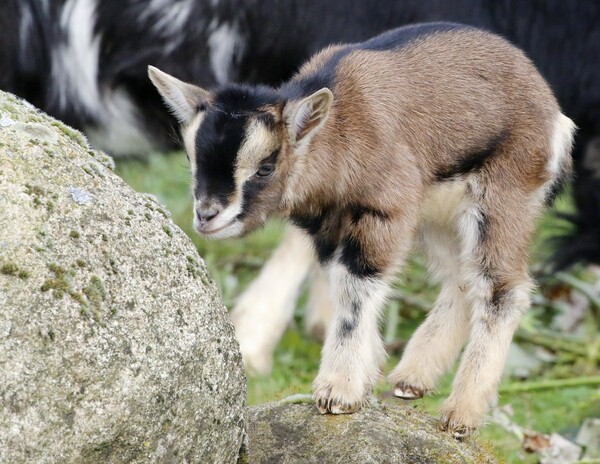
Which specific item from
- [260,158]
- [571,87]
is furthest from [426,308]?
[260,158]

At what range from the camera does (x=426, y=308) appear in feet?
24.6

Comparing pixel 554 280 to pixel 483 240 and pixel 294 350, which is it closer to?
pixel 294 350

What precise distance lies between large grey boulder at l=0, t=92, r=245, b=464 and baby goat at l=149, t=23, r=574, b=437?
0.46 m

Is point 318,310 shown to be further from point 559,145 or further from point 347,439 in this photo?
point 347,439

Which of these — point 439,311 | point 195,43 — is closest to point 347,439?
point 439,311

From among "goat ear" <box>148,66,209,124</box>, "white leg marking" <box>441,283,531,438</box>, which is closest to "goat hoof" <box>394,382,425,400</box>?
"white leg marking" <box>441,283,531,438</box>

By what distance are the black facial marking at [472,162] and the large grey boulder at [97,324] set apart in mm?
1090

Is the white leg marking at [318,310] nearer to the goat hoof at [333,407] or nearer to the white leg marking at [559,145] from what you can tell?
the white leg marking at [559,145]

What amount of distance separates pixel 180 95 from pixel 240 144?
36cm

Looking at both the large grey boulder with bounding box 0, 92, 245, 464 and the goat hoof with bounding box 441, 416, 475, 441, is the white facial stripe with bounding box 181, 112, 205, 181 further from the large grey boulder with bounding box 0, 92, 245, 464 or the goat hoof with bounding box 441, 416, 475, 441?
the goat hoof with bounding box 441, 416, 475, 441

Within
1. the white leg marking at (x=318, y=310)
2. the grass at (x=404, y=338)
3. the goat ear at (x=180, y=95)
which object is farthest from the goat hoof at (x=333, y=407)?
the white leg marking at (x=318, y=310)

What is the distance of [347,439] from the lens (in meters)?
3.27

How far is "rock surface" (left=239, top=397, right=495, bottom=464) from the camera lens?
3227mm

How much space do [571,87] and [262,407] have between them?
345cm
